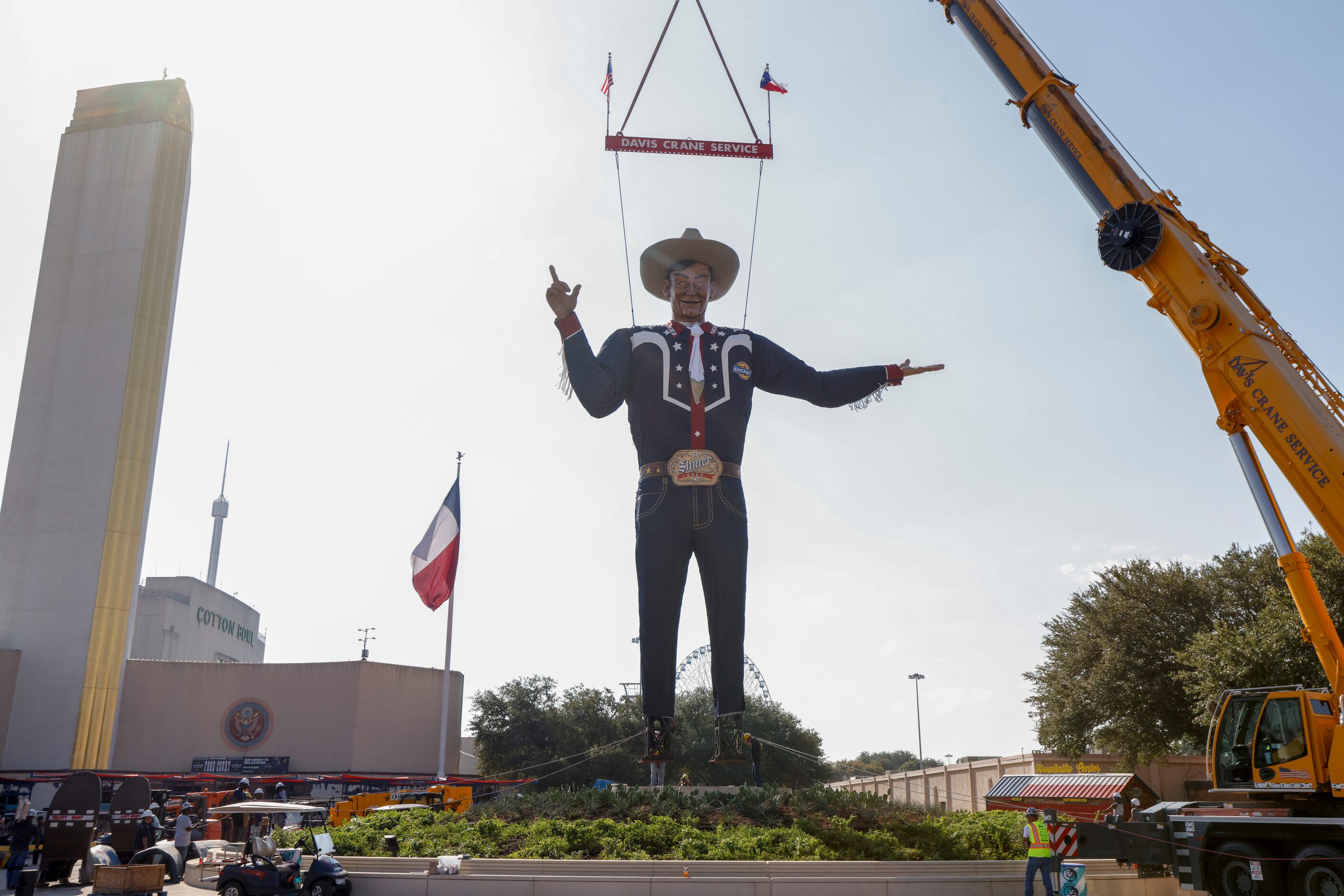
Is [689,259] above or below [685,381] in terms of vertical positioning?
above

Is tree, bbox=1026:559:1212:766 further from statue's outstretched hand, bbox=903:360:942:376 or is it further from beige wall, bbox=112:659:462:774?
beige wall, bbox=112:659:462:774

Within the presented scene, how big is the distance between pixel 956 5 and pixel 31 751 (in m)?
41.0

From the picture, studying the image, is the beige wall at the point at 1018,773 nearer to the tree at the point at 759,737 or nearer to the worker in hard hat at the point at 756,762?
the tree at the point at 759,737

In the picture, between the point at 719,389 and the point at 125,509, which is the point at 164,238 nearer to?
the point at 125,509

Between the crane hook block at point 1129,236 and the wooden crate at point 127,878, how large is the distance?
55.6 ft

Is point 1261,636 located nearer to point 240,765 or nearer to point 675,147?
point 675,147

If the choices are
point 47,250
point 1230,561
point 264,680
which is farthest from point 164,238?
point 1230,561

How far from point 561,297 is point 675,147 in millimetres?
3309

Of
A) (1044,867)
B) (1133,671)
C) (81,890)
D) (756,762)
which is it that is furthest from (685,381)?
(1133,671)

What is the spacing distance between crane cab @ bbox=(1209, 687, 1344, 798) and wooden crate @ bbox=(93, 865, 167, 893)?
1524cm

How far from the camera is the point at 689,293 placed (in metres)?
17.1

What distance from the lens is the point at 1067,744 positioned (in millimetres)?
31562

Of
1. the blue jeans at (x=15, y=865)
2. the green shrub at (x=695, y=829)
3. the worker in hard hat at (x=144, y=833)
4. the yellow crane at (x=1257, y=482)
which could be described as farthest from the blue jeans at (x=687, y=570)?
the blue jeans at (x=15, y=865)

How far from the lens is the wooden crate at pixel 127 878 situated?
586 inches
